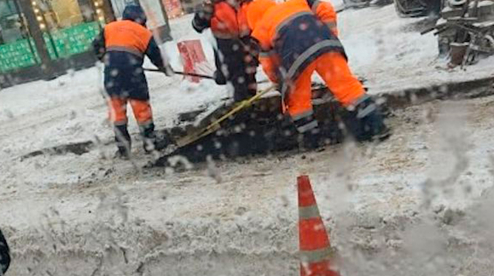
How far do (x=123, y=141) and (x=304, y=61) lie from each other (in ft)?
8.88

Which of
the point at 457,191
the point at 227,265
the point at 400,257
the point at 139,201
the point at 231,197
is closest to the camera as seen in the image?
the point at 400,257

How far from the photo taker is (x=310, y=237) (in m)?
3.36

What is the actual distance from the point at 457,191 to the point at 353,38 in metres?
7.22

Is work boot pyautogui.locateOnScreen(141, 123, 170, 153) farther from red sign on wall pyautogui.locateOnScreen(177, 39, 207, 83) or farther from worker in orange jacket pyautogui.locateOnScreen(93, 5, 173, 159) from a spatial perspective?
red sign on wall pyautogui.locateOnScreen(177, 39, 207, 83)

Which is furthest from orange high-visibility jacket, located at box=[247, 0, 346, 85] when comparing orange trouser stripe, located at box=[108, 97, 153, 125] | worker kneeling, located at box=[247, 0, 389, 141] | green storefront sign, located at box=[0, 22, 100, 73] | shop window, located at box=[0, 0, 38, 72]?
shop window, located at box=[0, 0, 38, 72]

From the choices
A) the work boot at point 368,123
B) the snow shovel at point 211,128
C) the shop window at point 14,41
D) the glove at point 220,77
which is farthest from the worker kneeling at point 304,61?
the shop window at point 14,41

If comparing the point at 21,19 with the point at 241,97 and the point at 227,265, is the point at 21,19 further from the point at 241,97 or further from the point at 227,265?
the point at 227,265

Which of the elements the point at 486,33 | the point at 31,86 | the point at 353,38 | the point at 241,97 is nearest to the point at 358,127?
the point at 241,97

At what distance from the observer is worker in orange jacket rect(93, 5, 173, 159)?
6.61 metres

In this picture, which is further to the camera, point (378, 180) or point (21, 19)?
point (21, 19)

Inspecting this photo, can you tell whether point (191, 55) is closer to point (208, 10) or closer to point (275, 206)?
point (208, 10)

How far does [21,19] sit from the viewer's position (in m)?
16.4

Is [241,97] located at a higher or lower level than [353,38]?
higher

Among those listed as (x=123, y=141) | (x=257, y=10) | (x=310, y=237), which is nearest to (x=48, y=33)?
(x=123, y=141)
